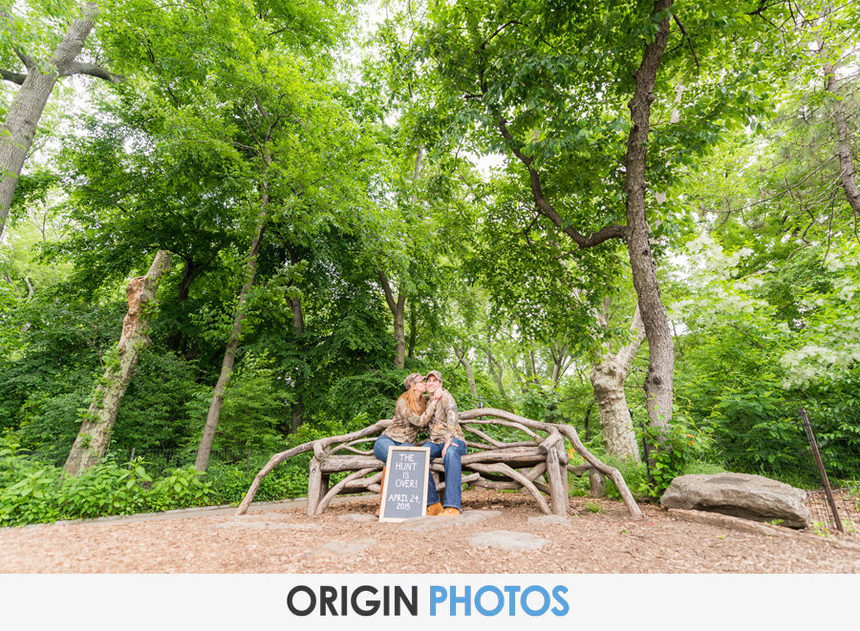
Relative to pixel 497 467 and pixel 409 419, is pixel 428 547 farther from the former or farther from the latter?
pixel 409 419

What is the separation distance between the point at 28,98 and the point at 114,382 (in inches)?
227

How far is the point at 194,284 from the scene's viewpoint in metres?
11.0

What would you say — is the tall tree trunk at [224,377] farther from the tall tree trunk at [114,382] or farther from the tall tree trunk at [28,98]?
the tall tree trunk at [28,98]

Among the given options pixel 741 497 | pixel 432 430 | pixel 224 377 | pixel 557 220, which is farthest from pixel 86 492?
pixel 557 220

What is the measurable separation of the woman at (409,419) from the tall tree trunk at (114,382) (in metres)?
4.35

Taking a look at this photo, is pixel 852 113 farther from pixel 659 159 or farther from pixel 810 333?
pixel 659 159

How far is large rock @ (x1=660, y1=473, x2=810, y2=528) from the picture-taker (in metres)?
3.20

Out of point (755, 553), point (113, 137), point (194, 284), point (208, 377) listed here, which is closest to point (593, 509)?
point (755, 553)

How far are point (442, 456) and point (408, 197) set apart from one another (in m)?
6.70

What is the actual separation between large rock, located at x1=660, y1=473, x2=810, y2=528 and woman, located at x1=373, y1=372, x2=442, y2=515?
8.65 feet

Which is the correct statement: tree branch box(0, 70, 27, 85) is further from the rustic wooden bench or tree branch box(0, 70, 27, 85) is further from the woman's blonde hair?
the woman's blonde hair

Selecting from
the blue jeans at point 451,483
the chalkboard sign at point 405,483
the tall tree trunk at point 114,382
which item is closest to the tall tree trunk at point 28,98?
the tall tree trunk at point 114,382

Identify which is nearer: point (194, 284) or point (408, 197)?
Answer: point (408, 197)

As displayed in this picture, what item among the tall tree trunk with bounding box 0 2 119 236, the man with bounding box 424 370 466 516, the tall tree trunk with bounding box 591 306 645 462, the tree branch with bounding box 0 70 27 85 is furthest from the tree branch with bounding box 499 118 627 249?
the tree branch with bounding box 0 70 27 85
